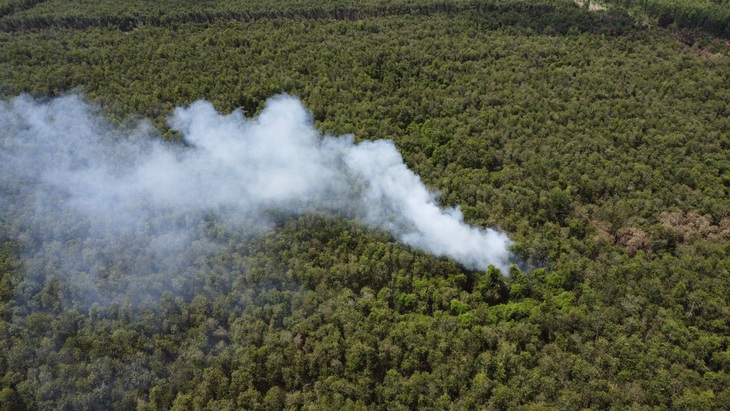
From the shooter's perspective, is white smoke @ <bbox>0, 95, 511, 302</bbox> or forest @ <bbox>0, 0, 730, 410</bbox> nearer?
forest @ <bbox>0, 0, 730, 410</bbox>

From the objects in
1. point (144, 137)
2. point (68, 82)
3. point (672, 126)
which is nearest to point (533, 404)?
point (672, 126)

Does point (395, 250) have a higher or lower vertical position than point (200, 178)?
lower

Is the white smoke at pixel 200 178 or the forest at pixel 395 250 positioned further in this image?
the white smoke at pixel 200 178

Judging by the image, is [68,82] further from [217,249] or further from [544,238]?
[544,238]

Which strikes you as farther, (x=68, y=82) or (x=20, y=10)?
(x=20, y=10)
